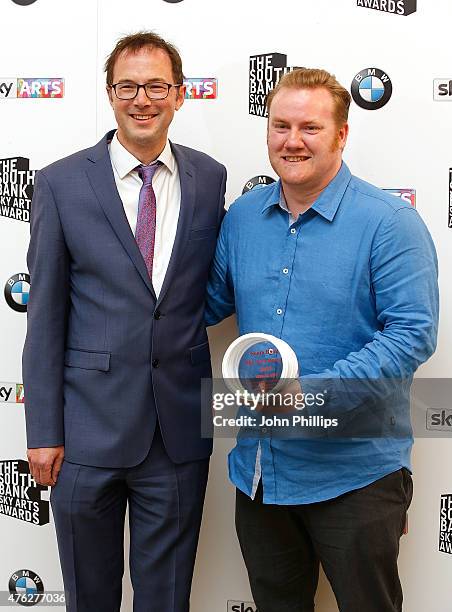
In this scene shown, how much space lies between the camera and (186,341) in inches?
68.7

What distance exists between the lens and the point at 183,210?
174 centimetres

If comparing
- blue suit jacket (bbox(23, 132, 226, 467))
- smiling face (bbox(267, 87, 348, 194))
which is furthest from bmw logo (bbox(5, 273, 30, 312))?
smiling face (bbox(267, 87, 348, 194))

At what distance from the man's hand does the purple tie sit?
45 centimetres

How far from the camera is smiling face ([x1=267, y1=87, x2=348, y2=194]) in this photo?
1579mm

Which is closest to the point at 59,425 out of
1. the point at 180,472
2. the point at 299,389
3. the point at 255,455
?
the point at 180,472

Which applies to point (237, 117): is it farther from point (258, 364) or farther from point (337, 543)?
point (337, 543)

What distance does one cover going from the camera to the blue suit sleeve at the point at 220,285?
1.79 m

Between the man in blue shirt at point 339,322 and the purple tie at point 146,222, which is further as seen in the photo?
the purple tie at point 146,222

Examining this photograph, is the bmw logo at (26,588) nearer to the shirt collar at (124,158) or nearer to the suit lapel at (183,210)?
the suit lapel at (183,210)

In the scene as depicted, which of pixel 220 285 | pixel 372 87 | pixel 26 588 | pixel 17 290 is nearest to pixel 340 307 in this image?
pixel 220 285

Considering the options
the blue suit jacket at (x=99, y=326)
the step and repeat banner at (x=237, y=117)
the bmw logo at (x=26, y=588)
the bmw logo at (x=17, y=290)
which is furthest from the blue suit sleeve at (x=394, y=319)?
the bmw logo at (x=26, y=588)

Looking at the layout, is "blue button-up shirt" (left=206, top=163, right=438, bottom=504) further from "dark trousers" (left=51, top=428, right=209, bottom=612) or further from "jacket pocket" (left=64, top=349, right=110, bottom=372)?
"jacket pocket" (left=64, top=349, right=110, bottom=372)

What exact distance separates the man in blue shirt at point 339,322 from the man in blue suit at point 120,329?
17cm

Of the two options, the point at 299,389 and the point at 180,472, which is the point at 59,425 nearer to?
the point at 180,472
